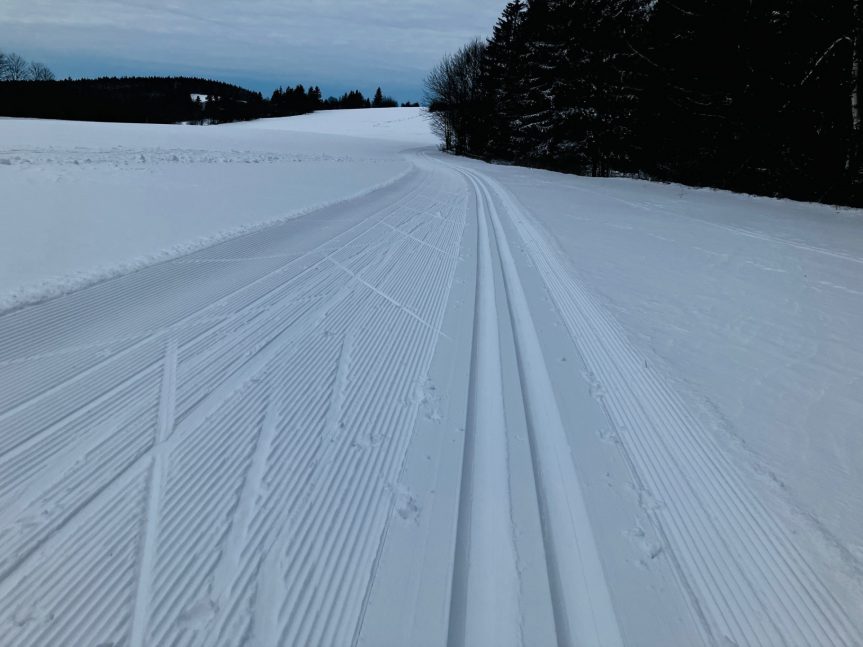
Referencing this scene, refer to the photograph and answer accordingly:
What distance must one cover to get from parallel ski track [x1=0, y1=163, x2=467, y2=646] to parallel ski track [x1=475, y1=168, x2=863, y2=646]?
1.34 m

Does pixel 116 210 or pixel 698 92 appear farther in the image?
pixel 698 92

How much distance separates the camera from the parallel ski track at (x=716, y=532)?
1.74 meters

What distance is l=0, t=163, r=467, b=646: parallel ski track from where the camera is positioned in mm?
1693

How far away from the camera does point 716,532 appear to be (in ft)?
6.97

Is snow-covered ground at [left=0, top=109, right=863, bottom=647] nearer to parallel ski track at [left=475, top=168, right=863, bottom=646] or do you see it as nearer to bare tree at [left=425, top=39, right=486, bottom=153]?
parallel ski track at [left=475, top=168, right=863, bottom=646]

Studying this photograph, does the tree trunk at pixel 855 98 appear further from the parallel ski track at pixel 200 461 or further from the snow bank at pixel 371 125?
the snow bank at pixel 371 125

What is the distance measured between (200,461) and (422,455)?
117 cm

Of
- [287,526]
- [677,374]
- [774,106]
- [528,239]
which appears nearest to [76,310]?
[287,526]

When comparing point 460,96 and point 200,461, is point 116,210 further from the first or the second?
point 460,96

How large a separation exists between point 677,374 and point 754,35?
54.6 feet

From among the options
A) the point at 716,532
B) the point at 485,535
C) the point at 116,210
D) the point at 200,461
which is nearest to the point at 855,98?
the point at 716,532

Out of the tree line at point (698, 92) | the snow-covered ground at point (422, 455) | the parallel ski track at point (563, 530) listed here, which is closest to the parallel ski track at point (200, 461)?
the snow-covered ground at point (422, 455)

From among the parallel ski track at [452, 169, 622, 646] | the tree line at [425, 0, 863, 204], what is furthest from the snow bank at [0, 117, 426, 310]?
the tree line at [425, 0, 863, 204]

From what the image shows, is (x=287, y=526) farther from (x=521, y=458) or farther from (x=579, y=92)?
(x=579, y=92)
